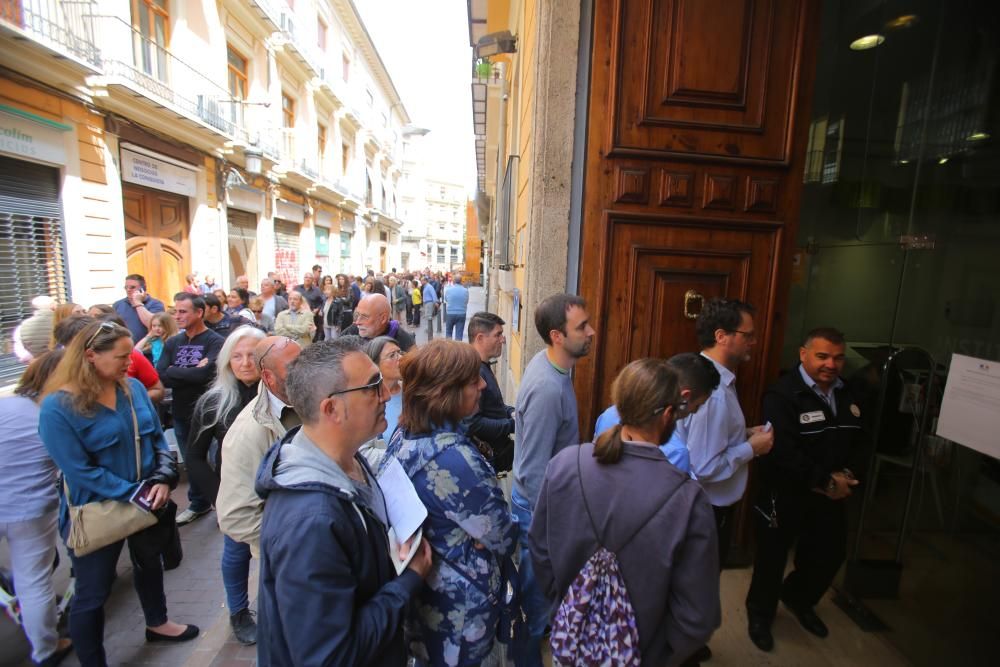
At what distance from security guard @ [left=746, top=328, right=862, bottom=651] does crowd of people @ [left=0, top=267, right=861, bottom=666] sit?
1cm

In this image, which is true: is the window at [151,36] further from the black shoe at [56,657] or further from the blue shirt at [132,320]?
the black shoe at [56,657]

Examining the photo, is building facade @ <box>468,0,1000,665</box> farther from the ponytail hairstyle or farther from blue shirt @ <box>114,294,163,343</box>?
blue shirt @ <box>114,294,163,343</box>

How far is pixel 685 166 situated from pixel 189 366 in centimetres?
442

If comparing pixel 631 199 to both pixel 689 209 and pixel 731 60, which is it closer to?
pixel 689 209

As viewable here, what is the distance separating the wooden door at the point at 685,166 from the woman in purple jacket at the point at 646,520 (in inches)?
58.9

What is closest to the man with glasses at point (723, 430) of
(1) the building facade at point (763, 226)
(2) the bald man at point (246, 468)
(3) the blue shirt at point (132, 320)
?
(1) the building facade at point (763, 226)

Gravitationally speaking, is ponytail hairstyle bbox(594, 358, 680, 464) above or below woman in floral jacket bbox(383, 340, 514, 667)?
above

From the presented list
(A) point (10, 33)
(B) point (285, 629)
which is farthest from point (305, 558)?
(A) point (10, 33)

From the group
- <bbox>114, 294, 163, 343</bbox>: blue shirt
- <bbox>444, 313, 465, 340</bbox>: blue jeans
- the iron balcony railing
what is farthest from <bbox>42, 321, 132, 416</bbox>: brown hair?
<bbox>444, 313, 465, 340</bbox>: blue jeans

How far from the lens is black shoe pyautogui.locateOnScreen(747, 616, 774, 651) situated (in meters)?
2.80

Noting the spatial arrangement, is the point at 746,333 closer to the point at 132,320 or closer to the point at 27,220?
the point at 132,320

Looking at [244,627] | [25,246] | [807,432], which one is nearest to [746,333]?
[807,432]

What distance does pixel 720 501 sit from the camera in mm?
2576

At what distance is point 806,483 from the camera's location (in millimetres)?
2715
